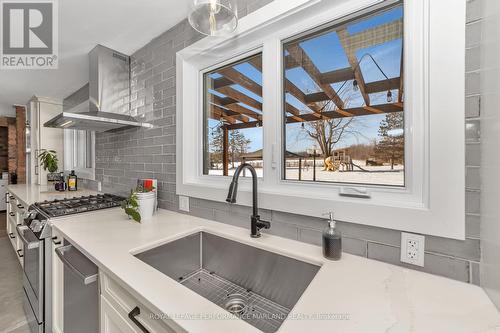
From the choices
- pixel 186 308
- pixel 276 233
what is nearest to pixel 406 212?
pixel 276 233

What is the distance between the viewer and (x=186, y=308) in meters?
0.64

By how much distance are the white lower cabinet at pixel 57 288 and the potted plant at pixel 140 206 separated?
0.39m

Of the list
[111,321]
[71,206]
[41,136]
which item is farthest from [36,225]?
[41,136]

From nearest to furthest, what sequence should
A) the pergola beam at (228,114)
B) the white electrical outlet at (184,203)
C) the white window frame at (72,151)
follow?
the pergola beam at (228,114) → the white electrical outlet at (184,203) → the white window frame at (72,151)

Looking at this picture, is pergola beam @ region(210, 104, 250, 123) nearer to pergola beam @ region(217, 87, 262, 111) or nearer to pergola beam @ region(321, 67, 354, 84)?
pergola beam @ region(217, 87, 262, 111)

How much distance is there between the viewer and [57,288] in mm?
1381

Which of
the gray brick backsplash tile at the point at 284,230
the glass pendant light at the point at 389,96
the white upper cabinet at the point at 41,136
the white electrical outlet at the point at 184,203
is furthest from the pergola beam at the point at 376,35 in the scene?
the white upper cabinet at the point at 41,136

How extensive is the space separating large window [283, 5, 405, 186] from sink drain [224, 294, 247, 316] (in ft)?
2.19

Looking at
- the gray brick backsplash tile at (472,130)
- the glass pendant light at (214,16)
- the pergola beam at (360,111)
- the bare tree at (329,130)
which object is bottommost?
the gray brick backsplash tile at (472,130)

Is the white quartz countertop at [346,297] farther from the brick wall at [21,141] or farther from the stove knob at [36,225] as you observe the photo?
the brick wall at [21,141]

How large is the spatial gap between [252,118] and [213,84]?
0.49 metres

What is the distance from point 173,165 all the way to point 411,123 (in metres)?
1.51

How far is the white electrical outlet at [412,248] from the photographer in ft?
2.68

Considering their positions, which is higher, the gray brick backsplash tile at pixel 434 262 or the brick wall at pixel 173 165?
the brick wall at pixel 173 165
